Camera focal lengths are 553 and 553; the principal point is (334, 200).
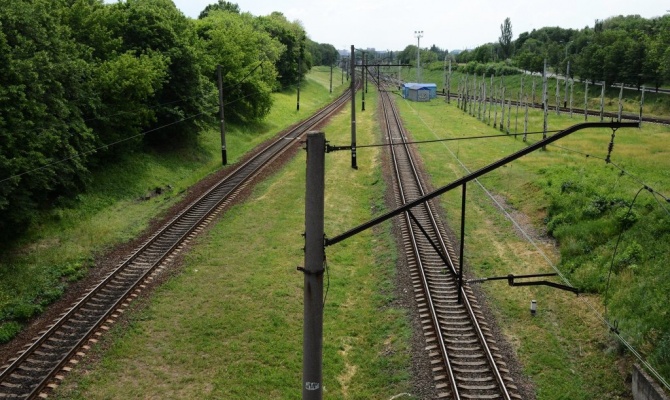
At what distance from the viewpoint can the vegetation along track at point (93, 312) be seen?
13289 mm

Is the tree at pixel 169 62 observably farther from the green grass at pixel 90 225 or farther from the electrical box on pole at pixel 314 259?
the electrical box on pole at pixel 314 259

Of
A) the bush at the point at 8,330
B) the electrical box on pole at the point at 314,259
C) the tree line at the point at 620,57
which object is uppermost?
the tree line at the point at 620,57

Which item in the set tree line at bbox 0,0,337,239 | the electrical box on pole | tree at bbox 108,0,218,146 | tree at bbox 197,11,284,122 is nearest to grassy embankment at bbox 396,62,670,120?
tree at bbox 197,11,284,122

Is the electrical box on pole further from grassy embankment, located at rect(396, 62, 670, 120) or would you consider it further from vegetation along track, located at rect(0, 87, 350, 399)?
grassy embankment, located at rect(396, 62, 670, 120)

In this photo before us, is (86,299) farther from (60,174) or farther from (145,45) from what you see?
(145,45)

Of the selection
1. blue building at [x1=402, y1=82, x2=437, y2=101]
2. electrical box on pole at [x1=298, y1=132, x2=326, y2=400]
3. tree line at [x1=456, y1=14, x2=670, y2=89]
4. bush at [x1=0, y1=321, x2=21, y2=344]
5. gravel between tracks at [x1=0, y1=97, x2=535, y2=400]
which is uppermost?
tree line at [x1=456, y1=14, x2=670, y2=89]

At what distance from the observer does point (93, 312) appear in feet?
54.7

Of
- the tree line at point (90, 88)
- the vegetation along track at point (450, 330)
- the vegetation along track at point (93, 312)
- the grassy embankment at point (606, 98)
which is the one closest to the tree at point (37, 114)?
the tree line at point (90, 88)

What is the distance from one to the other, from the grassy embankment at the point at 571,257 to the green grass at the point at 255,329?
3.49 m

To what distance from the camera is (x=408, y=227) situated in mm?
23156

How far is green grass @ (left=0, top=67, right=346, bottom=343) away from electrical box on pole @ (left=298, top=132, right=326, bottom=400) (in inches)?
471

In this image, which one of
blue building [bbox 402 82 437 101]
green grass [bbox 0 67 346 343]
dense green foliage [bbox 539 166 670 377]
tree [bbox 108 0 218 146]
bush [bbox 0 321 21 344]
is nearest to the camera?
dense green foliage [bbox 539 166 670 377]

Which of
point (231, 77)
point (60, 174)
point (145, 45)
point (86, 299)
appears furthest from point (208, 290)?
point (231, 77)

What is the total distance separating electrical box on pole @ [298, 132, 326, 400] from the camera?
6812 mm
